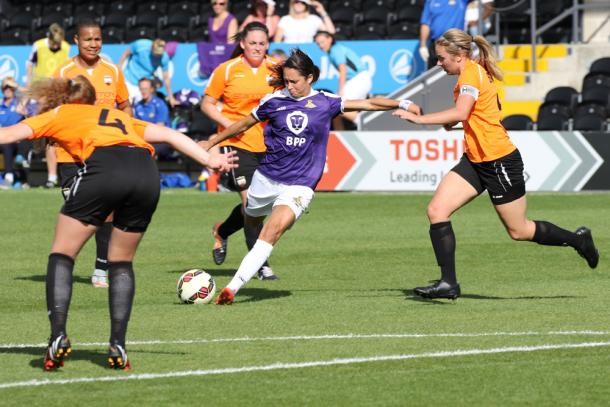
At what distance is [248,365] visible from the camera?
7797 mm

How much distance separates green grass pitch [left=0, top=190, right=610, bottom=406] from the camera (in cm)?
711

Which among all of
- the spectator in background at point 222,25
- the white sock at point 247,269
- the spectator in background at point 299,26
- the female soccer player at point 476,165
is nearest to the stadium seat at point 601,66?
the spectator in background at point 299,26

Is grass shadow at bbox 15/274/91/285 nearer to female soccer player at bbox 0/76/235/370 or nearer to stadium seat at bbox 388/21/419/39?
female soccer player at bbox 0/76/235/370

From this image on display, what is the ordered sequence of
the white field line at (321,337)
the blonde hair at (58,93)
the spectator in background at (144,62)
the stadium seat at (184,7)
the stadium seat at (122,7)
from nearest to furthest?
the blonde hair at (58,93), the white field line at (321,337), the spectator in background at (144,62), the stadium seat at (184,7), the stadium seat at (122,7)

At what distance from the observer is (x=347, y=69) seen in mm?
24922

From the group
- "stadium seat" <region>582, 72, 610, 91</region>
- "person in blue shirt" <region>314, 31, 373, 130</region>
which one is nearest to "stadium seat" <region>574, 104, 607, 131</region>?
"stadium seat" <region>582, 72, 610, 91</region>

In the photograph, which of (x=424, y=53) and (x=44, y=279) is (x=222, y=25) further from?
(x=44, y=279)

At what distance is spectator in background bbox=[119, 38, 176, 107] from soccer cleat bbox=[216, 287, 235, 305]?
15.8 m

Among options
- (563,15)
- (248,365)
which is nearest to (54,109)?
(248,365)

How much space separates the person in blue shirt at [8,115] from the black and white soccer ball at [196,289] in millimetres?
15533

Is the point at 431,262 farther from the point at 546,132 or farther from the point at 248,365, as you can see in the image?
the point at 546,132

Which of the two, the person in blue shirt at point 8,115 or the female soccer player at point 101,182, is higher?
the female soccer player at point 101,182

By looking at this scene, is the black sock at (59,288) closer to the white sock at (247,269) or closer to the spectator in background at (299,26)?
the white sock at (247,269)

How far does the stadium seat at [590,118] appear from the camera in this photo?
2283cm
